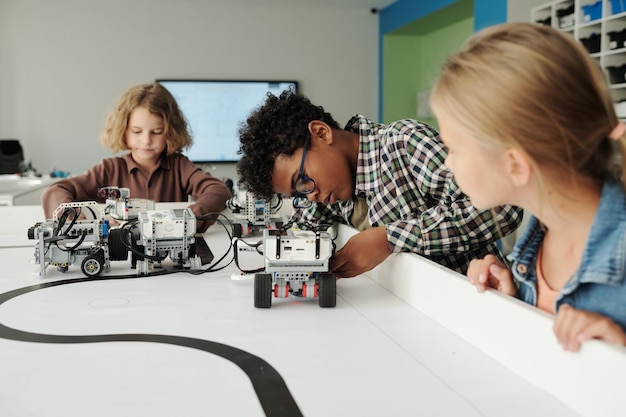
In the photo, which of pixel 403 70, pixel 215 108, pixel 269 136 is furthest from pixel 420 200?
pixel 403 70

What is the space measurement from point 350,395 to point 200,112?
18.3 ft

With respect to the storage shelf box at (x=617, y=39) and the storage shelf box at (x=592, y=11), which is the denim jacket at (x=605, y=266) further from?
the storage shelf box at (x=592, y=11)

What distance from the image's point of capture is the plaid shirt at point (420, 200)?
1.17 metres

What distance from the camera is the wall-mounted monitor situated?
19.6ft

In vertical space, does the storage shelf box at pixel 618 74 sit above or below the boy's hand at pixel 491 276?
above

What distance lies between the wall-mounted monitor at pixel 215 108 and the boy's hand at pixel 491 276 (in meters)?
5.19

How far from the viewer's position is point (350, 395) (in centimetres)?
68

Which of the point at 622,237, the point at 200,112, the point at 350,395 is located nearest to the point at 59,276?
the point at 350,395

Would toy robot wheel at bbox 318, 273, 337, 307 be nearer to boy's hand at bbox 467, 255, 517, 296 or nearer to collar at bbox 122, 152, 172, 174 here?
boy's hand at bbox 467, 255, 517, 296

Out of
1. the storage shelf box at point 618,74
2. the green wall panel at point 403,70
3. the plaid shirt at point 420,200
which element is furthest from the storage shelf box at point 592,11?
the green wall panel at point 403,70

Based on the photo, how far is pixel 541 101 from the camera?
663 millimetres

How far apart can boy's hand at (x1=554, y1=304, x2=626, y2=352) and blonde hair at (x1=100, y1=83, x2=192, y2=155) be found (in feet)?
5.85

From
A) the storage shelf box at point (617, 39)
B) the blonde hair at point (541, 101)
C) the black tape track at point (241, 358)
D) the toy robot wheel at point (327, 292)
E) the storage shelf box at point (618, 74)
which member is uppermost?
the storage shelf box at point (617, 39)

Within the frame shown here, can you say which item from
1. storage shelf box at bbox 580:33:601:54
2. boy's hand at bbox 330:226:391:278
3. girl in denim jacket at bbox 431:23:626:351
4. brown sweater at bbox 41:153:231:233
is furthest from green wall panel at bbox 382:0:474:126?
girl in denim jacket at bbox 431:23:626:351
